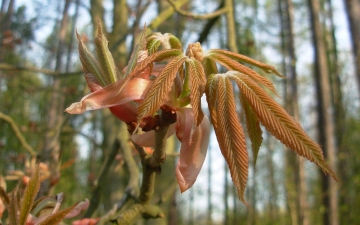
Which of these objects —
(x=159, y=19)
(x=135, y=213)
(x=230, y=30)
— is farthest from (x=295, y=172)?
(x=135, y=213)

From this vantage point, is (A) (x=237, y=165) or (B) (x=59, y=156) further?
(B) (x=59, y=156)

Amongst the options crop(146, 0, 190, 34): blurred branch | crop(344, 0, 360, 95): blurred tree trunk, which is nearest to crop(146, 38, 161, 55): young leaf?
crop(146, 0, 190, 34): blurred branch

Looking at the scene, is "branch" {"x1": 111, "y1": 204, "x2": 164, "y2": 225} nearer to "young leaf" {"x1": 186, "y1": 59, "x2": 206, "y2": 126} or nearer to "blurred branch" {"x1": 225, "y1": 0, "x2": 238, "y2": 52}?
"young leaf" {"x1": 186, "y1": 59, "x2": 206, "y2": 126}

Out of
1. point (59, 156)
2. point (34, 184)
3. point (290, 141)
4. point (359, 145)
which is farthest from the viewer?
point (359, 145)

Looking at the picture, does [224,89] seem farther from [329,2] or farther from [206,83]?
[329,2]

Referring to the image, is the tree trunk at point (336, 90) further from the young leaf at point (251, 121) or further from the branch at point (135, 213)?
the young leaf at point (251, 121)

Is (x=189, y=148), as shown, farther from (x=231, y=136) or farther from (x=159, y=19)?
(x=159, y=19)

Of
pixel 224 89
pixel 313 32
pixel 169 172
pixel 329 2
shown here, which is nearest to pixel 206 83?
pixel 224 89
